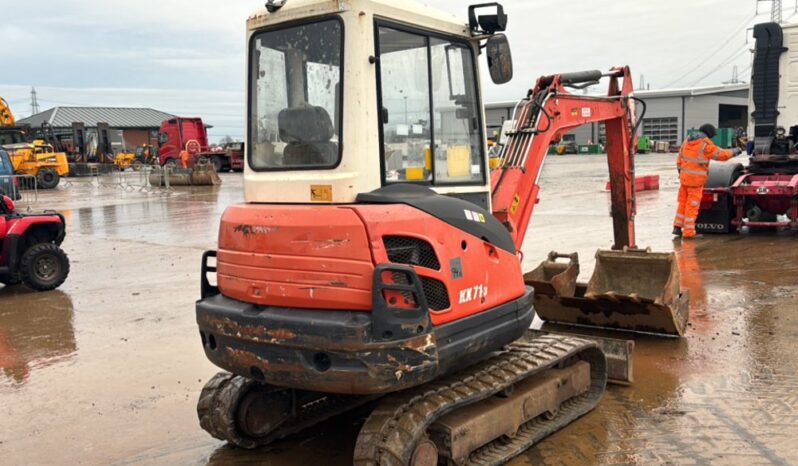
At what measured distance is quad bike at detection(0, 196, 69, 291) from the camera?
30.9 ft

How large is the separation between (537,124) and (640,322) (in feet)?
6.54

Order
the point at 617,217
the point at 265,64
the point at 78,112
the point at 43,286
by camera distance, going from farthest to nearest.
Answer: the point at 78,112 < the point at 43,286 < the point at 617,217 < the point at 265,64

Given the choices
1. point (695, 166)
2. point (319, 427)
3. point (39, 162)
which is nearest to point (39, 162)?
point (39, 162)

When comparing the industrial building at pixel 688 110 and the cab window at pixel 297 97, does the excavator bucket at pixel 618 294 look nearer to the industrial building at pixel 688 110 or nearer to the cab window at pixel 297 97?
the cab window at pixel 297 97

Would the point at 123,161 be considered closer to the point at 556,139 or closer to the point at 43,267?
the point at 43,267

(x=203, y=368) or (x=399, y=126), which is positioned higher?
(x=399, y=126)

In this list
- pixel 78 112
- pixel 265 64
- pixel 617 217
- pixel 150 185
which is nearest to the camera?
pixel 265 64

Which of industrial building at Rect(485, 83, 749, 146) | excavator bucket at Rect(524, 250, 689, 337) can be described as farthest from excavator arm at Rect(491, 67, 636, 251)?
industrial building at Rect(485, 83, 749, 146)

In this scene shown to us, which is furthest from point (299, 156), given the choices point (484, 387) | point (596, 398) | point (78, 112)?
point (78, 112)

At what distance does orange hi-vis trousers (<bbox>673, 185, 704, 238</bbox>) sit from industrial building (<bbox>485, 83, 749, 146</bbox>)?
49679 millimetres

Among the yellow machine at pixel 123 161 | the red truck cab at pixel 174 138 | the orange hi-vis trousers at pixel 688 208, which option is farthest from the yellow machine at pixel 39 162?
the orange hi-vis trousers at pixel 688 208

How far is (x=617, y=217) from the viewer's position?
7.57 m

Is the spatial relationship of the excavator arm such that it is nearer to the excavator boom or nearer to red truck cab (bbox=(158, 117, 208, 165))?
the excavator boom

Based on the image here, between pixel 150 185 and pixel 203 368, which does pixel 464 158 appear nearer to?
pixel 203 368
